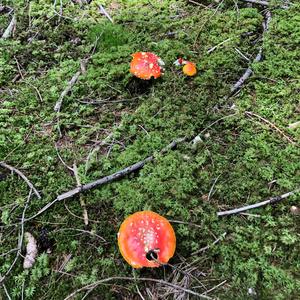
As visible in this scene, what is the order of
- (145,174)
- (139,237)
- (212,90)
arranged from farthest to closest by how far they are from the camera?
1. (212,90)
2. (145,174)
3. (139,237)

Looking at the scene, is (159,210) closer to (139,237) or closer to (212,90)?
(139,237)

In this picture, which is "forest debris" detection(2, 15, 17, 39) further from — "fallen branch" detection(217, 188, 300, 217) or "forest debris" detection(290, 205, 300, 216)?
"forest debris" detection(290, 205, 300, 216)

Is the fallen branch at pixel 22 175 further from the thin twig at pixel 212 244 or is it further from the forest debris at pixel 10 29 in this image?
the forest debris at pixel 10 29

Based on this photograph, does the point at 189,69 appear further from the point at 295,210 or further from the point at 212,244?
the point at 212,244

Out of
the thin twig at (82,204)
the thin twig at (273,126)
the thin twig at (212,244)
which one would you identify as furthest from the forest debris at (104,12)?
the thin twig at (212,244)

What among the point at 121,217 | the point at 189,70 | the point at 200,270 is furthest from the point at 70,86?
the point at 200,270
